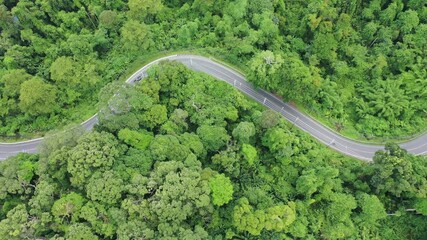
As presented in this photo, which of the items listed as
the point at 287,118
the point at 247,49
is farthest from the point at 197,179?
the point at 247,49

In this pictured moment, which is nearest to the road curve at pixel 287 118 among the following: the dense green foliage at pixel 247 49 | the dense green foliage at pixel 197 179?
the dense green foliage at pixel 247 49

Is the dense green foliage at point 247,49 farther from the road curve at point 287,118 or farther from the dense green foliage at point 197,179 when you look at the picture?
the dense green foliage at point 197,179

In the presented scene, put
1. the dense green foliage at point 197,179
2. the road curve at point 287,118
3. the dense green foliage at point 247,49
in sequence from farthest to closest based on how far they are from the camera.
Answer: the road curve at point 287,118
the dense green foliage at point 247,49
the dense green foliage at point 197,179

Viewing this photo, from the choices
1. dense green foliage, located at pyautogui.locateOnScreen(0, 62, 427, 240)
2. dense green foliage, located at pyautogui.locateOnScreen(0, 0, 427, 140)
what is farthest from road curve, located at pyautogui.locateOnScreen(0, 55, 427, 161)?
dense green foliage, located at pyautogui.locateOnScreen(0, 62, 427, 240)

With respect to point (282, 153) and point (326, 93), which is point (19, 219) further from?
point (326, 93)

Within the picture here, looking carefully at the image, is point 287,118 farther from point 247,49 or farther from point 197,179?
point 197,179

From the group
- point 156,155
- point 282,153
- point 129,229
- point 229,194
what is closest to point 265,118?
point 282,153
